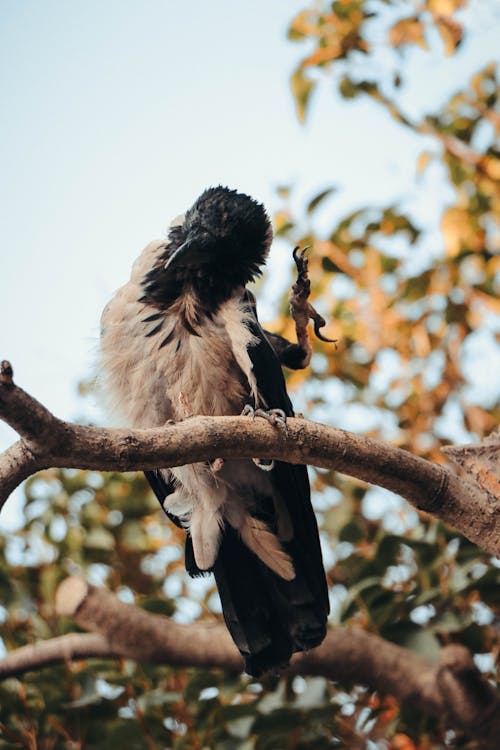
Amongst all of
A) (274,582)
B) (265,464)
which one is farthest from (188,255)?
(274,582)

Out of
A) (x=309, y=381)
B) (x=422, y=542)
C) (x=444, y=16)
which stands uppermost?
(x=444, y=16)

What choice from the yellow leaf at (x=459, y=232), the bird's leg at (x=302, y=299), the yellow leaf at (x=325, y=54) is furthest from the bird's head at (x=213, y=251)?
the yellow leaf at (x=459, y=232)

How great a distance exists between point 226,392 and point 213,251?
46 cm

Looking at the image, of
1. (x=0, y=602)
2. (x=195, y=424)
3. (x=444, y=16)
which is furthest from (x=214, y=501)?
(x=444, y=16)

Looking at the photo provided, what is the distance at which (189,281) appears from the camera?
2709 millimetres

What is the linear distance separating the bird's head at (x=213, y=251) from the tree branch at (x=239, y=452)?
3.19ft

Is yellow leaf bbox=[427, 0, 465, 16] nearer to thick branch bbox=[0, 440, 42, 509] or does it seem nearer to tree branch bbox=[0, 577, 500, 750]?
tree branch bbox=[0, 577, 500, 750]

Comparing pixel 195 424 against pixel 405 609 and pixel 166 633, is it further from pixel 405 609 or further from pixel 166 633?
pixel 405 609

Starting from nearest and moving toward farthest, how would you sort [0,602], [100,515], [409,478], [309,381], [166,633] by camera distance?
[409,478] → [166,633] → [0,602] → [100,515] → [309,381]

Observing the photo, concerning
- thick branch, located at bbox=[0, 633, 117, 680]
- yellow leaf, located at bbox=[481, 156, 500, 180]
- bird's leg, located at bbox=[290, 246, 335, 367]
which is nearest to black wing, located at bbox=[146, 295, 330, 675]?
bird's leg, located at bbox=[290, 246, 335, 367]

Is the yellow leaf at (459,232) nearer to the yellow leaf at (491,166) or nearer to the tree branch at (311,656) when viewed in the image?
the yellow leaf at (491,166)

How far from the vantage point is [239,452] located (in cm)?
179

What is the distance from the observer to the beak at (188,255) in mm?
2688

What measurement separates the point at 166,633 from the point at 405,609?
76cm
